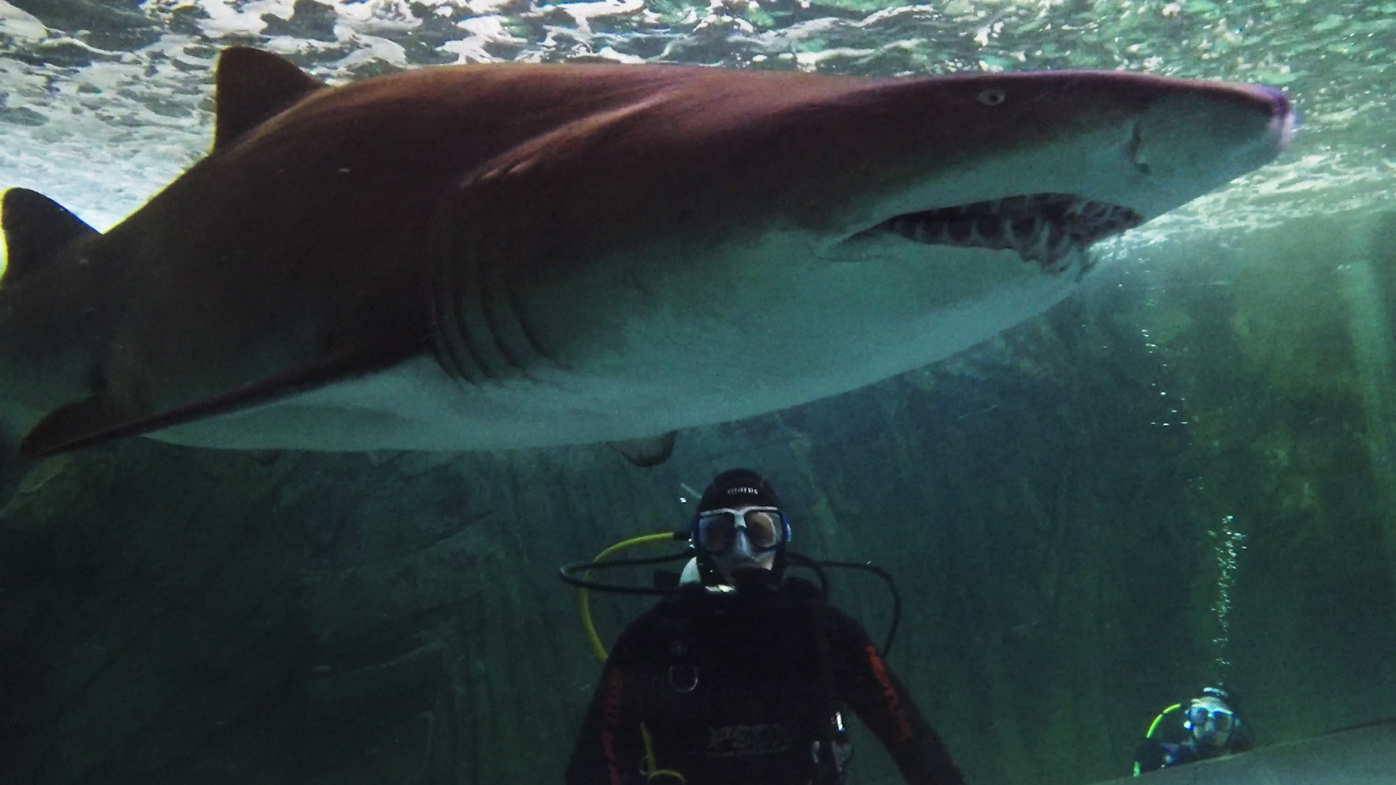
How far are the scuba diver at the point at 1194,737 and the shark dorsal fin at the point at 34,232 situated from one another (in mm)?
9214

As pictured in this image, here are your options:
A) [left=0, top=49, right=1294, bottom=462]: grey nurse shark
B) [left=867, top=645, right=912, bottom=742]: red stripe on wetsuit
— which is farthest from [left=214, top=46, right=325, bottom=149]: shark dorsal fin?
[left=867, top=645, right=912, bottom=742]: red stripe on wetsuit

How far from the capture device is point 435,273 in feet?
5.68

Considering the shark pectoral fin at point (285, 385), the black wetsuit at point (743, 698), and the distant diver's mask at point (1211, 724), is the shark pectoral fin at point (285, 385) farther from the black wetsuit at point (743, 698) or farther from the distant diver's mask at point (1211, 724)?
the distant diver's mask at point (1211, 724)

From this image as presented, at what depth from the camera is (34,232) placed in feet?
9.60

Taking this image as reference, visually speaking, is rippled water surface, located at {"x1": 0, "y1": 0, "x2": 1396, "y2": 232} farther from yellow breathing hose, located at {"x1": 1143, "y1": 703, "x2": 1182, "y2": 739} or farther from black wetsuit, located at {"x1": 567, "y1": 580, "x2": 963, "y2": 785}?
yellow breathing hose, located at {"x1": 1143, "y1": 703, "x2": 1182, "y2": 739}

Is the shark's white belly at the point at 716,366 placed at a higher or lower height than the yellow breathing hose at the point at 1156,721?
higher

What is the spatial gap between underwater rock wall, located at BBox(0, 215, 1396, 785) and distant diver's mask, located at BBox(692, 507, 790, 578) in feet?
13.8

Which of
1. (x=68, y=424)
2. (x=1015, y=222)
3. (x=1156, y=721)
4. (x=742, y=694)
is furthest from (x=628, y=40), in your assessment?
(x=1156, y=721)

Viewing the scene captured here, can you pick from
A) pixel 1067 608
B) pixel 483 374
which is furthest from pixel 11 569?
pixel 1067 608

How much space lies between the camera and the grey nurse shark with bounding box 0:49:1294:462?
1236 millimetres

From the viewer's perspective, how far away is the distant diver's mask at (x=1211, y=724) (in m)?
8.32

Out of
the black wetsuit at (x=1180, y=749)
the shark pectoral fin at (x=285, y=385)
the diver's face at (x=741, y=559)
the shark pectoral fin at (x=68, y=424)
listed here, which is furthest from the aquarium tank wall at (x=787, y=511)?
the diver's face at (x=741, y=559)

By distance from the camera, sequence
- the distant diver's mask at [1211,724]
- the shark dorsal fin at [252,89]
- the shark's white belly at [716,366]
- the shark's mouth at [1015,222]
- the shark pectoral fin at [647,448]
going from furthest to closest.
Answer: the distant diver's mask at [1211,724] < the shark pectoral fin at [647,448] < the shark dorsal fin at [252,89] < the shark's white belly at [716,366] < the shark's mouth at [1015,222]

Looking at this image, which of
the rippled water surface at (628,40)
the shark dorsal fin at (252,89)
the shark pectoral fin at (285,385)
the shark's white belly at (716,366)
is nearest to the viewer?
the shark's white belly at (716,366)
